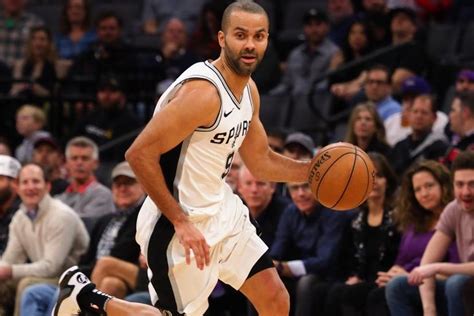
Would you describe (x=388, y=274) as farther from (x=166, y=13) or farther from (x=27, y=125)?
(x=166, y=13)

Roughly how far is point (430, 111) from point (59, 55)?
17.9ft

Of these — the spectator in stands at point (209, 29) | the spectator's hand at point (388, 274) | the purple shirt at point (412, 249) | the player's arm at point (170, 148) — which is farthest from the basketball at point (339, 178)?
the spectator in stands at point (209, 29)

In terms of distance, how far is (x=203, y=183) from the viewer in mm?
6348

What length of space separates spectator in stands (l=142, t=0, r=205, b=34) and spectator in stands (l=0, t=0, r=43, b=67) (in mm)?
1284

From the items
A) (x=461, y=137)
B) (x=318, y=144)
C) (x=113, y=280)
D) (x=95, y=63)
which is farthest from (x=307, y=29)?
(x=113, y=280)

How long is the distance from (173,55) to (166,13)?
4.27 ft

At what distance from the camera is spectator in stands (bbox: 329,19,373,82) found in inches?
474

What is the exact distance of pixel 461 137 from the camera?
9.44m

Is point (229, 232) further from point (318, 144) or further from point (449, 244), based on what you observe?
point (318, 144)

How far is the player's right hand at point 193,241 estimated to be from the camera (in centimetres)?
602

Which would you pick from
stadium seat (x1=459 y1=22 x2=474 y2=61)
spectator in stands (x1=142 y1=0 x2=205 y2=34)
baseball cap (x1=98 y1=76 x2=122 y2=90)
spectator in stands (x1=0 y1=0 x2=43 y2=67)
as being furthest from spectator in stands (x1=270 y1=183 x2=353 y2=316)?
spectator in stands (x1=0 y1=0 x2=43 y2=67)

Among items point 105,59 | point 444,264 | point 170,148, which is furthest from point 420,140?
point 105,59

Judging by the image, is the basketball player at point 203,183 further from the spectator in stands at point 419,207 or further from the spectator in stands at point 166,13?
the spectator in stands at point 166,13

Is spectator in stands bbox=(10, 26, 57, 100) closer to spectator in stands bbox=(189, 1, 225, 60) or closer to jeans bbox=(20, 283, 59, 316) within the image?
spectator in stands bbox=(189, 1, 225, 60)
